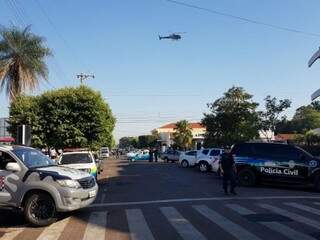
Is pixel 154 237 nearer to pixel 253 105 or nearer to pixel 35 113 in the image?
pixel 35 113

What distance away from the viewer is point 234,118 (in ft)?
211

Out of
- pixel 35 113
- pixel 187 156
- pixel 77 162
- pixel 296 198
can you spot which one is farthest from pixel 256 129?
pixel 296 198

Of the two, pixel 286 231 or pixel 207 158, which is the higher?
pixel 207 158

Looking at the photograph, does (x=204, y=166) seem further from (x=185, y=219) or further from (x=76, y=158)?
(x=185, y=219)

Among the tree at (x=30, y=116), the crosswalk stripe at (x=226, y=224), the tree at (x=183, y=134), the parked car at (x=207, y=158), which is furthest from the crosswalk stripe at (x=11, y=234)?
the tree at (x=183, y=134)

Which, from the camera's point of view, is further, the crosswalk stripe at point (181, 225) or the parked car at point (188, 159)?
the parked car at point (188, 159)

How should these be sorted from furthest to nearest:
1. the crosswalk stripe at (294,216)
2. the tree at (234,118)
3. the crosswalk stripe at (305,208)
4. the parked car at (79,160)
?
the tree at (234,118) < the parked car at (79,160) < the crosswalk stripe at (305,208) < the crosswalk stripe at (294,216)

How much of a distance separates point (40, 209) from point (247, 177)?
1394cm

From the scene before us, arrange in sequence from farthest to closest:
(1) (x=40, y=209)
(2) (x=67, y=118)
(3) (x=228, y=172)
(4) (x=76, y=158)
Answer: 1. (2) (x=67, y=118)
2. (4) (x=76, y=158)
3. (3) (x=228, y=172)
4. (1) (x=40, y=209)

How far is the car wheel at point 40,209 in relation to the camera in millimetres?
13805

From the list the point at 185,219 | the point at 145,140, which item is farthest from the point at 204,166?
the point at 145,140

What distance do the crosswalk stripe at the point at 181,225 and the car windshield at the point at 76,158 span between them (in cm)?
1038

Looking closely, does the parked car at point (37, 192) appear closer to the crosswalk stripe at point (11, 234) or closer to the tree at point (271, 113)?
the crosswalk stripe at point (11, 234)

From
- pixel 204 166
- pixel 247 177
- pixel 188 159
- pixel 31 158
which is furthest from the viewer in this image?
pixel 188 159
